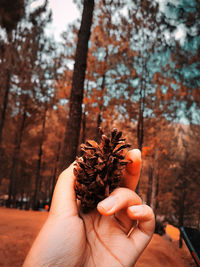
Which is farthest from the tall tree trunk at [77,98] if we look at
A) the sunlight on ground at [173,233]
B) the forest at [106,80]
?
the sunlight on ground at [173,233]

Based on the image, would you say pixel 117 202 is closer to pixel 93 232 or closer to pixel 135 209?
pixel 135 209

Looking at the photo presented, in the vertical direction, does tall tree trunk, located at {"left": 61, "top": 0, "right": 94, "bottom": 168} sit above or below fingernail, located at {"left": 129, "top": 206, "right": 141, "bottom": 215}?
above

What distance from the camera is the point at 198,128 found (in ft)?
31.9

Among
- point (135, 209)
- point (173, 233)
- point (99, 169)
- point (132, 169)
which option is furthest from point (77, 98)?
point (173, 233)

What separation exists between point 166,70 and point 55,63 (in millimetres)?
7885

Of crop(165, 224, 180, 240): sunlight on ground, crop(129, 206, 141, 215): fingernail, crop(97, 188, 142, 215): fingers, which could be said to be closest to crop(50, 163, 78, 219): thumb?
crop(97, 188, 142, 215): fingers

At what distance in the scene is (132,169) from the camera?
1.31 m

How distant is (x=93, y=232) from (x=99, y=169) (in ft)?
1.37

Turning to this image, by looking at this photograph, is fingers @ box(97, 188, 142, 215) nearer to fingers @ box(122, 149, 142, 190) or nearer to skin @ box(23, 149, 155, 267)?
skin @ box(23, 149, 155, 267)

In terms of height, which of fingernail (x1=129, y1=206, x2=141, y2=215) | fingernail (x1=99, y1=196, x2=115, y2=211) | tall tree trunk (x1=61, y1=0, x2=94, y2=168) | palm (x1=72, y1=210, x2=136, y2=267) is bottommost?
palm (x1=72, y1=210, x2=136, y2=267)

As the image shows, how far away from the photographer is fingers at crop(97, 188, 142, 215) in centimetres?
102

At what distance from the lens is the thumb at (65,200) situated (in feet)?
3.84

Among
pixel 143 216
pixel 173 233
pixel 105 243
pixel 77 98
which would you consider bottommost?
pixel 173 233

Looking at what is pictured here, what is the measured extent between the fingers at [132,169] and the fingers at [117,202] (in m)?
0.15
